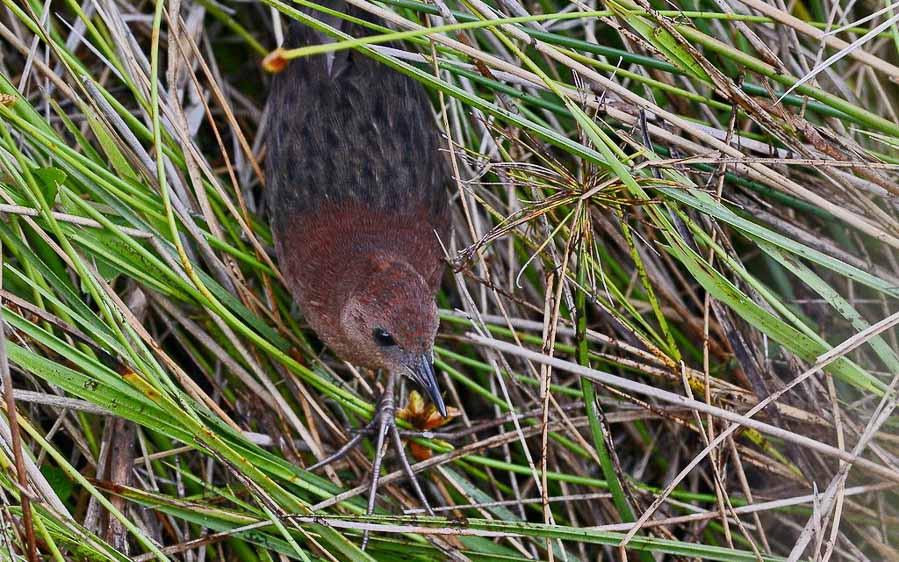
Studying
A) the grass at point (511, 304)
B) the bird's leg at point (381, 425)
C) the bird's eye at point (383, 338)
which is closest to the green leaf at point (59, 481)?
the grass at point (511, 304)

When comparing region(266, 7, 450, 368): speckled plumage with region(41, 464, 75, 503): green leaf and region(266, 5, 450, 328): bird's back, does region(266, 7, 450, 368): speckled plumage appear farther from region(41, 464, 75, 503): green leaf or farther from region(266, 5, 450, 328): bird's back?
region(41, 464, 75, 503): green leaf

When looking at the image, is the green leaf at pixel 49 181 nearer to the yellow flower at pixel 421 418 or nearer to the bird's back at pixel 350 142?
the bird's back at pixel 350 142

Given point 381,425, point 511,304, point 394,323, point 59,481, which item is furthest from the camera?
point 511,304

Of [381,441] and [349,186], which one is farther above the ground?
[349,186]

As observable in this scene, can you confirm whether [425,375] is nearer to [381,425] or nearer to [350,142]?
[381,425]

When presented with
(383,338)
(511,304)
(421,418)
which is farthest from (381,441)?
(511,304)

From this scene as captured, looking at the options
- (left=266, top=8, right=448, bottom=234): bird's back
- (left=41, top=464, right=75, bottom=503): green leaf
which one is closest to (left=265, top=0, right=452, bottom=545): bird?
(left=266, top=8, right=448, bottom=234): bird's back
